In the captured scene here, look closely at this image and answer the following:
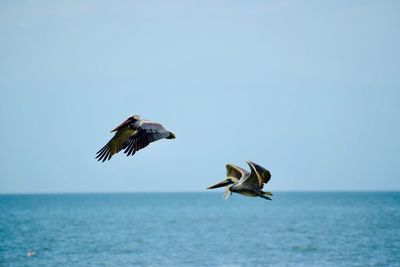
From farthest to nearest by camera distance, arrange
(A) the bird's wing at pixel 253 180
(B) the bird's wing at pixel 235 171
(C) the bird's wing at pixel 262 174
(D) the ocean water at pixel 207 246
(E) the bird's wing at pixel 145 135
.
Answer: (D) the ocean water at pixel 207 246, (E) the bird's wing at pixel 145 135, (B) the bird's wing at pixel 235 171, (A) the bird's wing at pixel 253 180, (C) the bird's wing at pixel 262 174

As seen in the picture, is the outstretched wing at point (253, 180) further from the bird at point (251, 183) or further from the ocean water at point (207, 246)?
the ocean water at point (207, 246)

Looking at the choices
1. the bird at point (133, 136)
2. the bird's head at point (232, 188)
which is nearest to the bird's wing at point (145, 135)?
the bird at point (133, 136)

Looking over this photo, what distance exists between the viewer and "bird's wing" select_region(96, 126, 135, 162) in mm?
16000

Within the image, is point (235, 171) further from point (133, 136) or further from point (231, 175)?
point (133, 136)

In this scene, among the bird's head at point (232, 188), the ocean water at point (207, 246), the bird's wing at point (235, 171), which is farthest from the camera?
the ocean water at point (207, 246)

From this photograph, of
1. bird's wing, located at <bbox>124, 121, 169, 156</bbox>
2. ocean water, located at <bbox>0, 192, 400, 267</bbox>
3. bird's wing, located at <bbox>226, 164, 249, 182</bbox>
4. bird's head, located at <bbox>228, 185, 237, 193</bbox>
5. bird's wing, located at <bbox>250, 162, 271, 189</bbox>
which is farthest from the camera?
ocean water, located at <bbox>0, 192, 400, 267</bbox>

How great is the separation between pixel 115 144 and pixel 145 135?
1.45m

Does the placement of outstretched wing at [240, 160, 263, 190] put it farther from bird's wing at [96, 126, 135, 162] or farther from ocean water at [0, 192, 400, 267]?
ocean water at [0, 192, 400, 267]

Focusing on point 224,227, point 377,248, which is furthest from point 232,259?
point 224,227

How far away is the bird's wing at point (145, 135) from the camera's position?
1469cm

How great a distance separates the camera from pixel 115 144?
1616cm

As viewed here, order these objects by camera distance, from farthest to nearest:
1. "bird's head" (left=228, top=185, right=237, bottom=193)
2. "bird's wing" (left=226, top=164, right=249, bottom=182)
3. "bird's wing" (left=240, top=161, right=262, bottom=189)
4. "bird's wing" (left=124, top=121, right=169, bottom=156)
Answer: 1. "bird's wing" (left=124, top=121, right=169, bottom=156)
2. "bird's wing" (left=226, top=164, right=249, bottom=182)
3. "bird's head" (left=228, top=185, right=237, bottom=193)
4. "bird's wing" (left=240, top=161, right=262, bottom=189)

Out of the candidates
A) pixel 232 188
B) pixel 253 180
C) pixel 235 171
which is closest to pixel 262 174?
pixel 253 180

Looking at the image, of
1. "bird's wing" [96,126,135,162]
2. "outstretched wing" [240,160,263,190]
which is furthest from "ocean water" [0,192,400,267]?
"outstretched wing" [240,160,263,190]
